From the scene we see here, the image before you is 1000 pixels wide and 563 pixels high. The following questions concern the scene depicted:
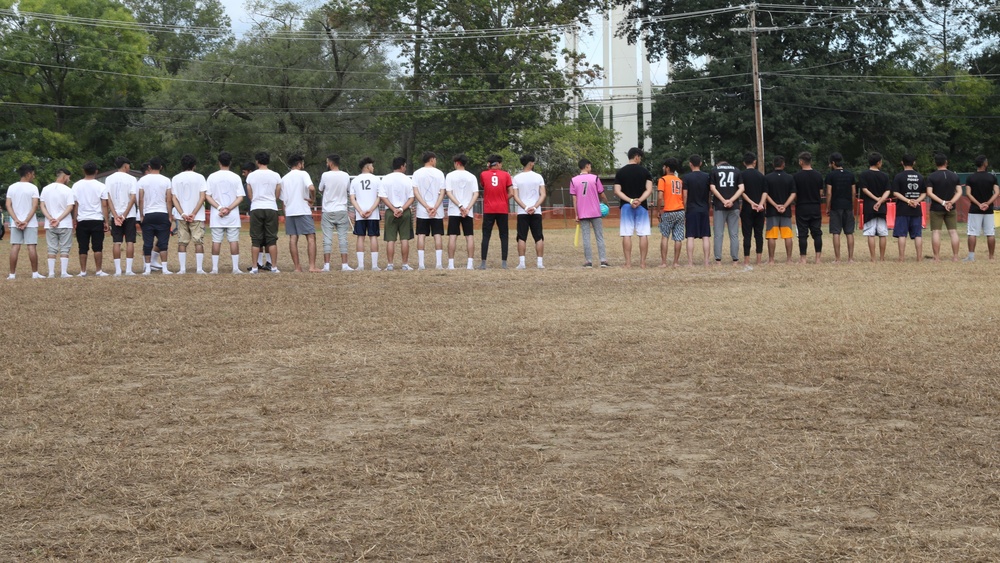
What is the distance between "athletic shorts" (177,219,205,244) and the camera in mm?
16797

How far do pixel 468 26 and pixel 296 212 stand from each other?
3663cm

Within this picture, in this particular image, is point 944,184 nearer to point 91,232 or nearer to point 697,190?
point 697,190

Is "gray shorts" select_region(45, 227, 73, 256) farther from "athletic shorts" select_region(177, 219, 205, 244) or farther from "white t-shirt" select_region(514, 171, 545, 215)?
"white t-shirt" select_region(514, 171, 545, 215)

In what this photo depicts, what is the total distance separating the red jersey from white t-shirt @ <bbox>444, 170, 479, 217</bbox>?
0.22m

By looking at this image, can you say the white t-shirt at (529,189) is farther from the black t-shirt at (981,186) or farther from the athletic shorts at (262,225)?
the black t-shirt at (981,186)

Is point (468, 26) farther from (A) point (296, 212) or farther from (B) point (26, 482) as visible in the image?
(B) point (26, 482)

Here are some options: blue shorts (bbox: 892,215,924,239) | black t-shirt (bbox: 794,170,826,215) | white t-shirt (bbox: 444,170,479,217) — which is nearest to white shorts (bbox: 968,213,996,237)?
blue shorts (bbox: 892,215,924,239)

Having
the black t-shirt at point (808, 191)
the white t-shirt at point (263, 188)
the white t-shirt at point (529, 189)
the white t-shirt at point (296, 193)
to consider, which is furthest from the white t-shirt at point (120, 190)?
the black t-shirt at point (808, 191)

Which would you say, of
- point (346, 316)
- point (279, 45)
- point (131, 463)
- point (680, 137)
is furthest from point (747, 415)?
point (279, 45)

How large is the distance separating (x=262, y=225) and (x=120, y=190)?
2267 millimetres

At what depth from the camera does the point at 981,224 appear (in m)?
17.6

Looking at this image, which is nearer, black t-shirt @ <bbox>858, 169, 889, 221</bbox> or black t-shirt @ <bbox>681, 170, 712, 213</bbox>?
black t-shirt @ <bbox>681, 170, 712, 213</bbox>

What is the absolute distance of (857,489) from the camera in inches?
182

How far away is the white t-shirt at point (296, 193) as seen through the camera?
53.7ft
